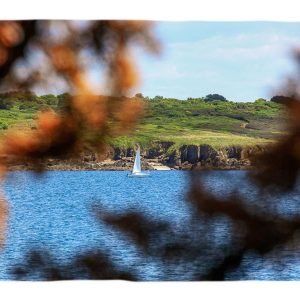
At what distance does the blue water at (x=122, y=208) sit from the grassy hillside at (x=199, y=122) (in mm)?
237

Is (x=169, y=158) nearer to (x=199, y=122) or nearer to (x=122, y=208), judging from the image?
(x=199, y=122)

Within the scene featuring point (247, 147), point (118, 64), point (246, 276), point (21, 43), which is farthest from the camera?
point (247, 147)

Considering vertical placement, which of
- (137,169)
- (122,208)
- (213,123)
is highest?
(213,123)

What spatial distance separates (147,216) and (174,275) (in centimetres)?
31

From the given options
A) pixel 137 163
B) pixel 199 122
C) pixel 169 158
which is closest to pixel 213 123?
pixel 199 122

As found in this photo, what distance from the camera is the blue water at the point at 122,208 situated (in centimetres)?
337

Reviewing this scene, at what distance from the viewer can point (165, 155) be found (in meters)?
4.02

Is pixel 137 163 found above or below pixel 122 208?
above

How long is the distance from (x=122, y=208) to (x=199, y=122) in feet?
2.30

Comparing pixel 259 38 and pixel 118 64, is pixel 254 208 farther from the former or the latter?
pixel 259 38

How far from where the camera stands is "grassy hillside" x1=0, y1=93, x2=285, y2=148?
359 centimetres

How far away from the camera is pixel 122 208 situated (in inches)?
143

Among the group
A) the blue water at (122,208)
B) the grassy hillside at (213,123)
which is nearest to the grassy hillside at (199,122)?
the grassy hillside at (213,123)
